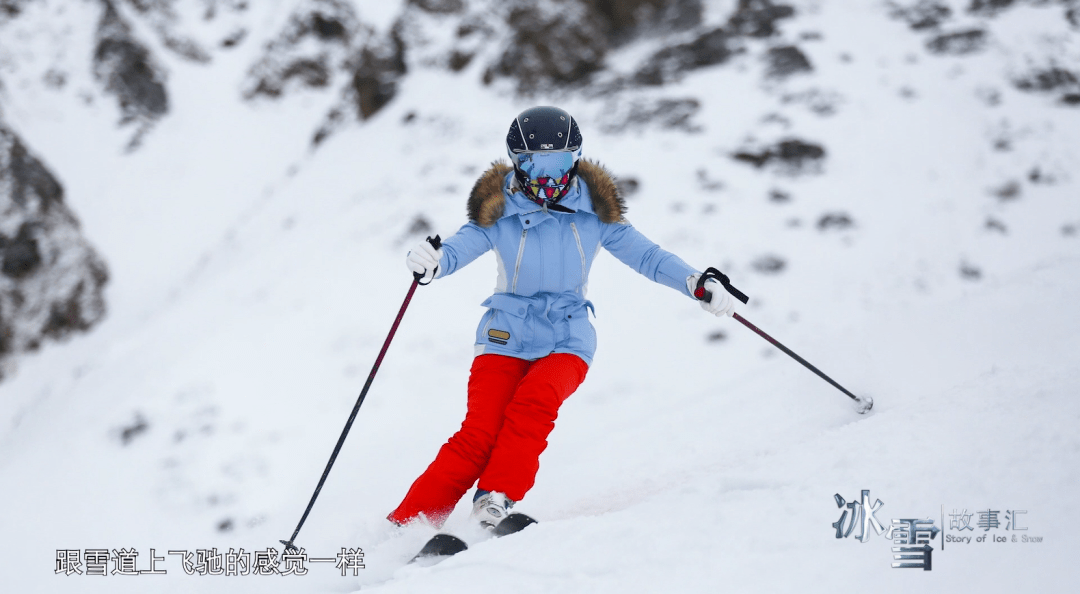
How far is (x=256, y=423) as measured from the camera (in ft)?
17.7

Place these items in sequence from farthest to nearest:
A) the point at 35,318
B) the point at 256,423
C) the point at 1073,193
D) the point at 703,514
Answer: the point at 35,318 < the point at 1073,193 < the point at 256,423 < the point at 703,514

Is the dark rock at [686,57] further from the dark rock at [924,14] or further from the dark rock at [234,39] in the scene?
the dark rock at [234,39]

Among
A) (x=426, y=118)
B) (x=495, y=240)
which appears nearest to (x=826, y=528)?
(x=495, y=240)

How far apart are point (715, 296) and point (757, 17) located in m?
8.49

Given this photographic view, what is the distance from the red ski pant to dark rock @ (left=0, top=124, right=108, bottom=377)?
30.3 ft

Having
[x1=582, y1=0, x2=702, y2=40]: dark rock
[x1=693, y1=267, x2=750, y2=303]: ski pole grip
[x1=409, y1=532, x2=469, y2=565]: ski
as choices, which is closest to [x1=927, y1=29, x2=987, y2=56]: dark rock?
[x1=582, y1=0, x2=702, y2=40]: dark rock

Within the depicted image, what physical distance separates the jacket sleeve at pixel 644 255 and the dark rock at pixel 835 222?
12.8 ft

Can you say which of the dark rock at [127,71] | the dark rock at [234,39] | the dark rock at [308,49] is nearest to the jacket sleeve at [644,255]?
the dark rock at [127,71]

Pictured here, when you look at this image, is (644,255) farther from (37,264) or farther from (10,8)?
(10,8)

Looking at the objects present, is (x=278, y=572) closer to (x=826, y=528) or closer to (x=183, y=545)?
(x=183, y=545)

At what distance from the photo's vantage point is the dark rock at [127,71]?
1739cm

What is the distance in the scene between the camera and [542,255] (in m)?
3.36

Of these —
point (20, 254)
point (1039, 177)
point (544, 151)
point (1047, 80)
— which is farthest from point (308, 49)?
point (544, 151)

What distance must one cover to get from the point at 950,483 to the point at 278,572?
10.4 feet
